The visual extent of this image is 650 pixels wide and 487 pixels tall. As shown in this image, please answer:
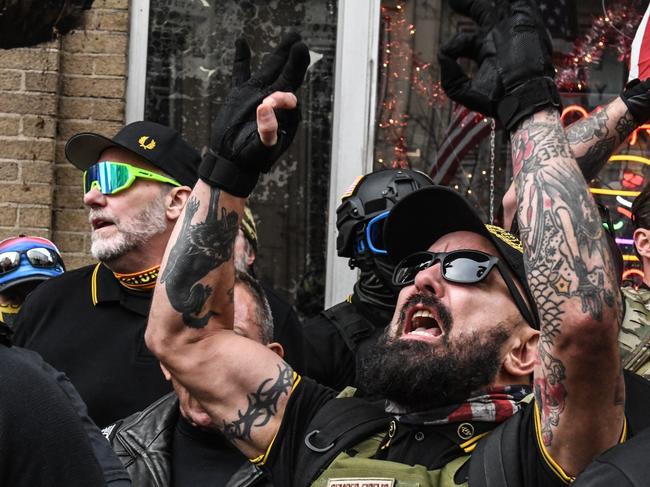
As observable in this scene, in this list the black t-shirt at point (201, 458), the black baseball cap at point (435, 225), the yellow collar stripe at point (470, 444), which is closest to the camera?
the yellow collar stripe at point (470, 444)

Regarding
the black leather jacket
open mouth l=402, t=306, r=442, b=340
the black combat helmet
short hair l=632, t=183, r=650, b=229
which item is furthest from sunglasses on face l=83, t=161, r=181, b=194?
short hair l=632, t=183, r=650, b=229

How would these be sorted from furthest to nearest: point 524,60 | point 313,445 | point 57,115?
point 57,115, point 313,445, point 524,60

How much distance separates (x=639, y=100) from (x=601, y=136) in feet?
0.56

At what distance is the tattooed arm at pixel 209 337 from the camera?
11.0 feet

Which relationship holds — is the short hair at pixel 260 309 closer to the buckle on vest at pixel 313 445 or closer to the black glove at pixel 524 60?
the buckle on vest at pixel 313 445

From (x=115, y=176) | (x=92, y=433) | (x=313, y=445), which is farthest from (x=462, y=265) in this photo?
(x=115, y=176)

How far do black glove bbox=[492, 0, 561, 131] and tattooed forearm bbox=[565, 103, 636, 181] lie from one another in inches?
50.8

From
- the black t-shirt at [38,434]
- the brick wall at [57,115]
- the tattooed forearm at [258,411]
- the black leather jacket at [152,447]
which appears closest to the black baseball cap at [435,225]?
the tattooed forearm at [258,411]

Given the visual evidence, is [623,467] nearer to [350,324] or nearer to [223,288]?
[223,288]

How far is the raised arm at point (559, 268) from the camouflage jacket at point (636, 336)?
1224mm

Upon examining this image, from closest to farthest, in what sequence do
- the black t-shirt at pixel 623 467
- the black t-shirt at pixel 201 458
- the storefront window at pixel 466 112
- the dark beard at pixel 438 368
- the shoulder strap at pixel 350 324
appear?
the black t-shirt at pixel 623 467 < the dark beard at pixel 438 368 < the black t-shirt at pixel 201 458 < the shoulder strap at pixel 350 324 < the storefront window at pixel 466 112

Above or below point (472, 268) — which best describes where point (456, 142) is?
above

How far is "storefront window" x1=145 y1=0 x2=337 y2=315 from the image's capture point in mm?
6664

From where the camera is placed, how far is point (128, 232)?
4684 millimetres
